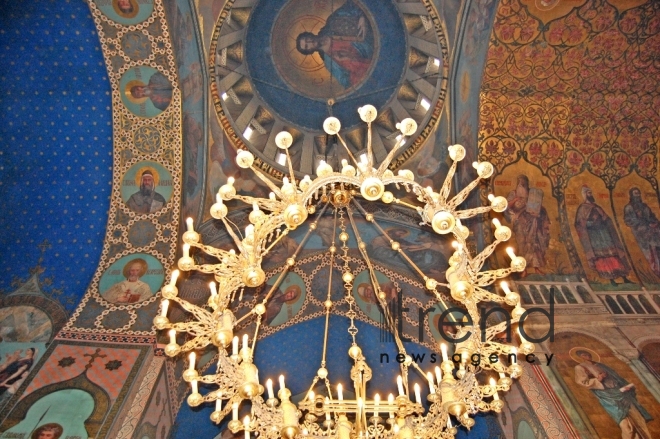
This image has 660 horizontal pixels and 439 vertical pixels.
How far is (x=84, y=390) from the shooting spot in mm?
6156

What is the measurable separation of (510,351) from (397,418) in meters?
1.33

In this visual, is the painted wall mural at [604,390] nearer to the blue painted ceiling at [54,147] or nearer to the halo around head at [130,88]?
the blue painted ceiling at [54,147]

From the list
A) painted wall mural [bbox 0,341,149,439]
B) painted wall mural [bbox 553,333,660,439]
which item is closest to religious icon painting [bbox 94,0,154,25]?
painted wall mural [bbox 0,341,149,439]

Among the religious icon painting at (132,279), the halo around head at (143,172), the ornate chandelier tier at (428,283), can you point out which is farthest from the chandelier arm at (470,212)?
the halo around head at (143,172)

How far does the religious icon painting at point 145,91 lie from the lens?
7691mm

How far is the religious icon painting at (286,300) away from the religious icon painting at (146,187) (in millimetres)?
2237

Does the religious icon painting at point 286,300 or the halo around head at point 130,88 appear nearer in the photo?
the halo around head at point 130,88

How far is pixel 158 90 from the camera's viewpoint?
310 inches

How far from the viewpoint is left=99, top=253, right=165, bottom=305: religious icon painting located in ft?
24.3

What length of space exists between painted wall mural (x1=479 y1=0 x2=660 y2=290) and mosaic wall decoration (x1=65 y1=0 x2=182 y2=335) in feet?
15.6

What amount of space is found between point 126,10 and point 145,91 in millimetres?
1101

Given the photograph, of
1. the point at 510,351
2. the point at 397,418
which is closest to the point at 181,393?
the point at 397,418

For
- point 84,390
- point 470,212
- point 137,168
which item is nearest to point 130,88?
point 137,168

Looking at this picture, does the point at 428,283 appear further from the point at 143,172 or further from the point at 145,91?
the point at 145,91
